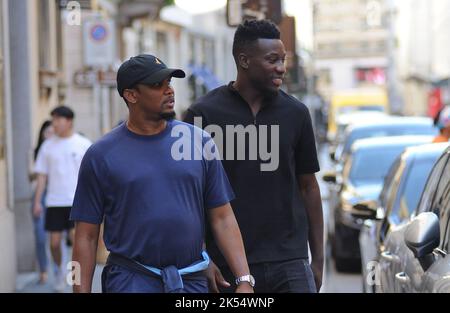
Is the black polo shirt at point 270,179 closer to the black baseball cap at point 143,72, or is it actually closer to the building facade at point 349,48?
the black baseball cap at point 143,72

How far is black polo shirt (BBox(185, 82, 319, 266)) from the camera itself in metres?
5.90

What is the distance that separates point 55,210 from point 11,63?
9.04 feet

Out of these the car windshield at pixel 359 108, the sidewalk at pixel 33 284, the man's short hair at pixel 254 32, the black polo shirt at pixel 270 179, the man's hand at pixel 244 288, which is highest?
the man's short hair at pixel 254 32

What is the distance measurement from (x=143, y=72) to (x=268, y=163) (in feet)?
3.40

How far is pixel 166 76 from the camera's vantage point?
5117 mm

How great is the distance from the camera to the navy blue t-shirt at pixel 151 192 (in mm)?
5051

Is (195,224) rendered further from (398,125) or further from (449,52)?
(449,52)

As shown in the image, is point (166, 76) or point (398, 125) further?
point (398, 125)

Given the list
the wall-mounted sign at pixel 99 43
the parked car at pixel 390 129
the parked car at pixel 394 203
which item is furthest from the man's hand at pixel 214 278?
the parked car at pixel 390 129

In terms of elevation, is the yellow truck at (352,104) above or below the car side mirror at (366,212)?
below

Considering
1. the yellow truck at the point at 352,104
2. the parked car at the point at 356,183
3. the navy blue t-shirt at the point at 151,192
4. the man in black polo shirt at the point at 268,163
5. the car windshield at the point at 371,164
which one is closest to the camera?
the navy blue t-shirt at the point at 151,192

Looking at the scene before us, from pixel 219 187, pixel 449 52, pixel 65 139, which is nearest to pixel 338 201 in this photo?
pixel 65 139

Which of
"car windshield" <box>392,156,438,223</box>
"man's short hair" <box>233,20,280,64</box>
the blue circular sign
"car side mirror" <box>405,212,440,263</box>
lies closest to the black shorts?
"car windshield" <box>392,156,438,223</box>

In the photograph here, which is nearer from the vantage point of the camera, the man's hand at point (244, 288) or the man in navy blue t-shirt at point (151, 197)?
the man in navy blue t-shirt at point (151, 197)
